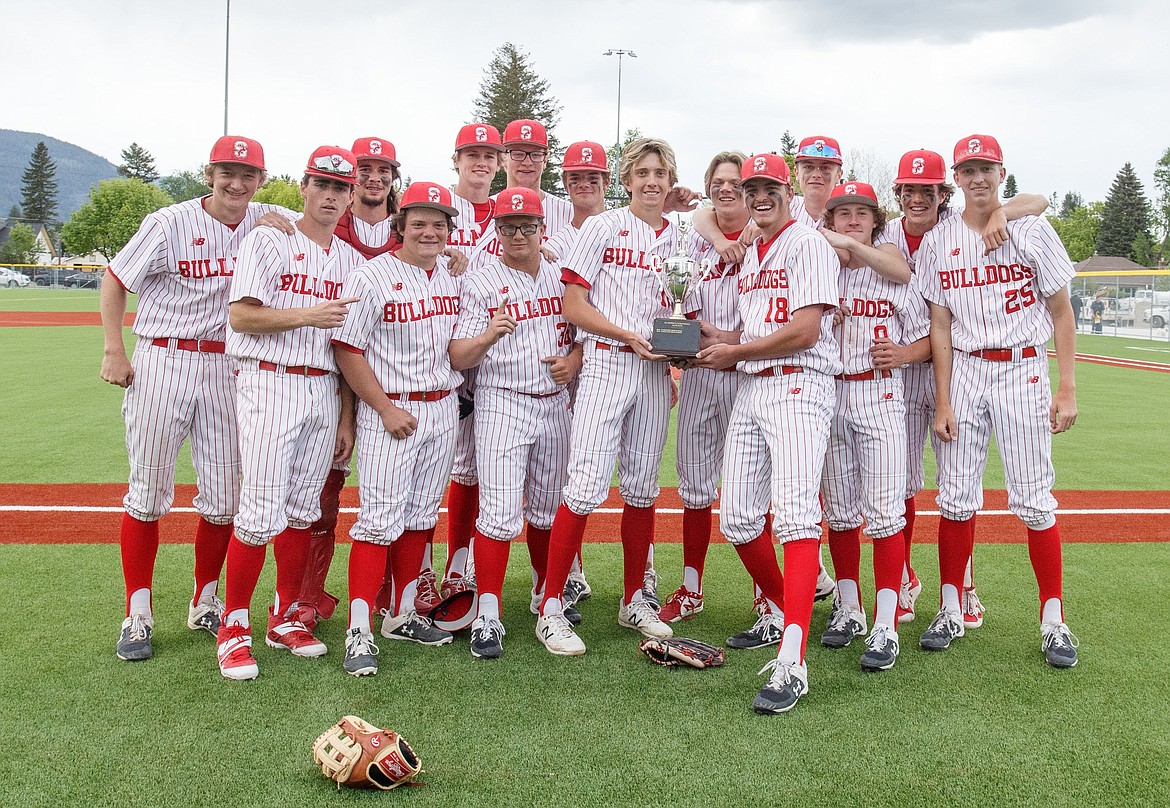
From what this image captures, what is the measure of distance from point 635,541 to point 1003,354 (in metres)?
1.95

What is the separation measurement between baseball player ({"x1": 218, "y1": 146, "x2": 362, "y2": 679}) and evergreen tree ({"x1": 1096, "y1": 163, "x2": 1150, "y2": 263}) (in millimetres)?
71770

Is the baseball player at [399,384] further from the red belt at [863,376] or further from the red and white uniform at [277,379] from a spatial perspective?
the red belt at [863,376]

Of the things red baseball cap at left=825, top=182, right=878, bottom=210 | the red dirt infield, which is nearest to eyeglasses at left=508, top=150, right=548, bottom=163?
red baseball cap at left=825, top=182, right=878, bottom=210

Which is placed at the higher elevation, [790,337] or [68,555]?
[790,337]

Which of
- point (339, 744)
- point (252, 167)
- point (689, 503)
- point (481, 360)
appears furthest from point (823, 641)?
point (252, 167)

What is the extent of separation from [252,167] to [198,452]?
1336 mm

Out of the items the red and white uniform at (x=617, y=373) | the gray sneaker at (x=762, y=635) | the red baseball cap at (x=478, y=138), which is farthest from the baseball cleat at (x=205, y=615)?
the red baseball cap at (x=478, y=138)

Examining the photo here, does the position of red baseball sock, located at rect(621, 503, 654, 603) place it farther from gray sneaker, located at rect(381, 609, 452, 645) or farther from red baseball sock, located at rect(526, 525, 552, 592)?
gray sneaker, located at rect(381, 609, 452, 645)

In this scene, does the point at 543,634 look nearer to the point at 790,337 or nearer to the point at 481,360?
the point at 481,360

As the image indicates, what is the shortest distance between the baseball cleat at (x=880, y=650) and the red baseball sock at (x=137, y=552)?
10.9ft

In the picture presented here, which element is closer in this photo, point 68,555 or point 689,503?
point 689,503

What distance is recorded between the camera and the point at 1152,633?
4438 millimetres

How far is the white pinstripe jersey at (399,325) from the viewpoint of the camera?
412 cm

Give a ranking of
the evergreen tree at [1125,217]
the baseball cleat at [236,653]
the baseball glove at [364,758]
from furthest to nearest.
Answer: the evergreen tree at [1125,217]
the baseball cleat at [236,653]
the baseball glove at [364,758]
